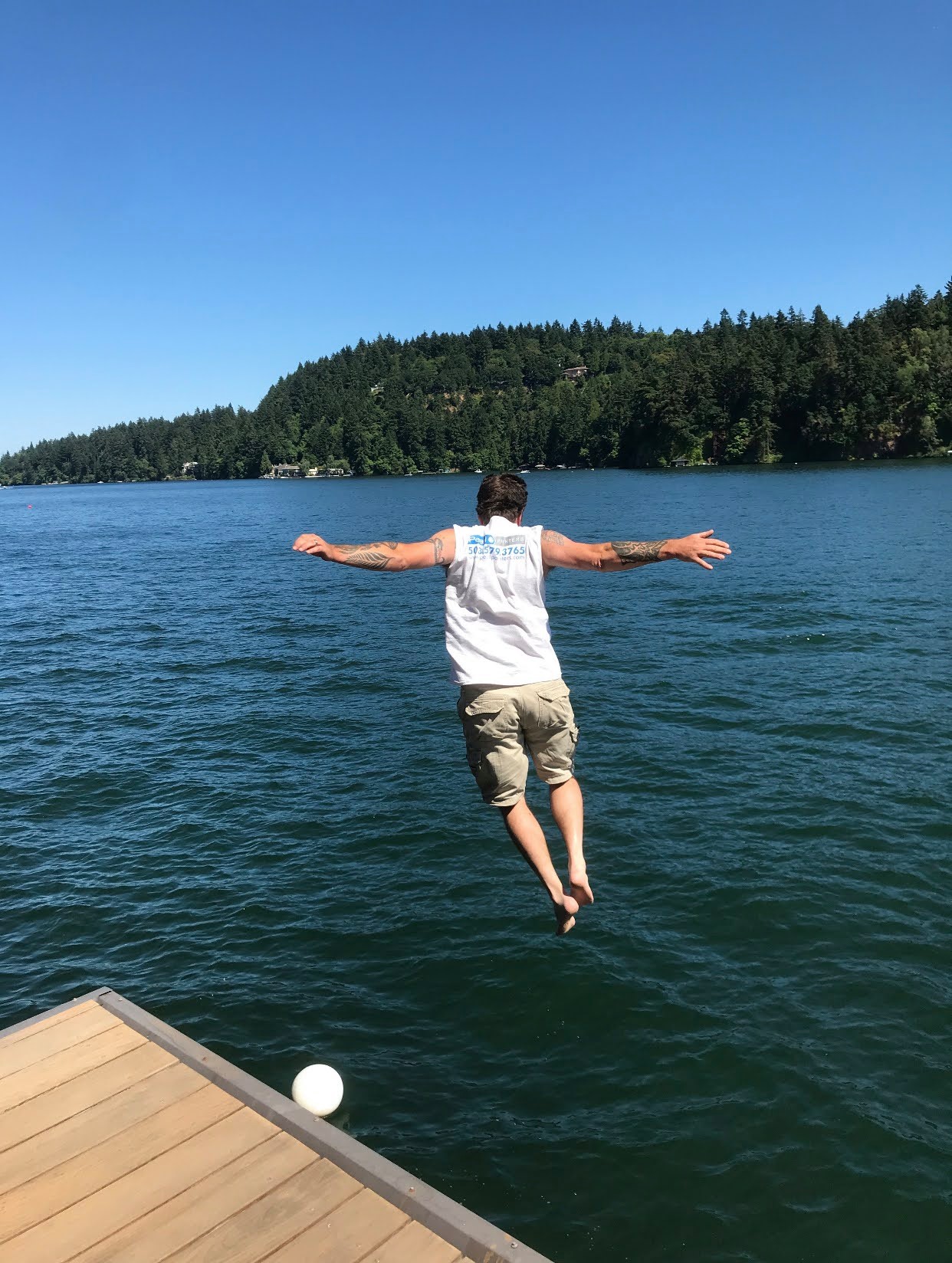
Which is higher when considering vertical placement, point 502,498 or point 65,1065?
point 502,498

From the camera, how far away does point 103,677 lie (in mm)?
29062

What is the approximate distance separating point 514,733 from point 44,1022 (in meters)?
5.57

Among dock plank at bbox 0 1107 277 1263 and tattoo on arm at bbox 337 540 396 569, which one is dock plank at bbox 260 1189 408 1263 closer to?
dock plank at bbox 0 1107 277 1263

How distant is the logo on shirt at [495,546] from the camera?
21.6 ft

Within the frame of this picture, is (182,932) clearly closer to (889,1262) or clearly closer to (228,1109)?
(228,1109)

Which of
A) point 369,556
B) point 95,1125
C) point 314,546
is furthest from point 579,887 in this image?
point 95,1125

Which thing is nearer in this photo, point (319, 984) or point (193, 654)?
point (319, 984)

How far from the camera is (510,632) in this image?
22.0 feet

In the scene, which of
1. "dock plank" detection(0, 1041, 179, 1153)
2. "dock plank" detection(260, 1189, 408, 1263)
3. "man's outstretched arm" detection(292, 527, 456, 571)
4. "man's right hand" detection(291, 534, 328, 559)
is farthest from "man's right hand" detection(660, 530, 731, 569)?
"dock plank" detection(0, 1041, 179, 1153)

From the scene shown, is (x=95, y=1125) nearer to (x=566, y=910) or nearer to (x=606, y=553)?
(x=566, y=910)

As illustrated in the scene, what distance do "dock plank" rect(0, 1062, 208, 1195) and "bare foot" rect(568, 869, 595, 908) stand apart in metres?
3.50

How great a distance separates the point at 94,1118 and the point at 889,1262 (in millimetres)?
6839

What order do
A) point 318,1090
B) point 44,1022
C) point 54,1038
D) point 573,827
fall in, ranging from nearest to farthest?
1. point 573,827
2. point 54,1038
3. point 44,1022
4. point 318,1090

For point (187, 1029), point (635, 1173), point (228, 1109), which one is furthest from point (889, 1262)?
point (187, 1029)
